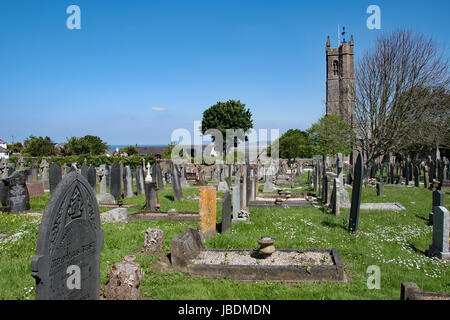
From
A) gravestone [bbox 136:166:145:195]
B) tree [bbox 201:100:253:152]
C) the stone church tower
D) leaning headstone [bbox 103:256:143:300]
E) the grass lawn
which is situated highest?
the stone church tower

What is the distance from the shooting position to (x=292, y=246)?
7.91 meters

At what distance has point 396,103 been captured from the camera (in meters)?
23.3

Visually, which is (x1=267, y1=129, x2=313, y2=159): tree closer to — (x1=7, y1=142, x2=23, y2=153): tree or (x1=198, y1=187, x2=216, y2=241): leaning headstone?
(x1=7, y1=142, x2=23, y2=153): tree

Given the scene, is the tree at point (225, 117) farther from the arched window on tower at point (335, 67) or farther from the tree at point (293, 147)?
the arched window on tower at point (335, 67)

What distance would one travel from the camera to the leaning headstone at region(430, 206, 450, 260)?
691cm

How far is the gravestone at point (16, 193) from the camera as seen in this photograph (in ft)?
37.3

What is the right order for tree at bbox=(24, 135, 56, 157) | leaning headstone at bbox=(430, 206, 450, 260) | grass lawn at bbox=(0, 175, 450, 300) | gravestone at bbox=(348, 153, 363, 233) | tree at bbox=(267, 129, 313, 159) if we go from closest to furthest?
grass lawn at bbox=(0, 175, 450, 300)
leaning headstone at bbox=(430, 206, 450, 260)
gravestone at bbox=(348, 153, 363, 233)
tree at bbox=(24, 135, 56, 157)
tree at bbox=(267, 129, 313, 159)

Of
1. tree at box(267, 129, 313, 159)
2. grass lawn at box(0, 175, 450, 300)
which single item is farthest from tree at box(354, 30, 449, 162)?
tree at box(267, 129, 313, 159)

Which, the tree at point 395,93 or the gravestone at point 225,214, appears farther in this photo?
the tree at point 395,93

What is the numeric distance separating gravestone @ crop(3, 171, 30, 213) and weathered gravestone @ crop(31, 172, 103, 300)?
8922mm

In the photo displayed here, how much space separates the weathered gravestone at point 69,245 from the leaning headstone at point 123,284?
1.78ft

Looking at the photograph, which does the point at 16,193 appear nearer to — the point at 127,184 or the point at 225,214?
the point at 127,184

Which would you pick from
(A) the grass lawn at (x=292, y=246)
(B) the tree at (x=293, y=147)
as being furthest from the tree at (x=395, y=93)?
(B) the tree at (x=293, y=147)

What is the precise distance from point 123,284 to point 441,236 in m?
6.46
